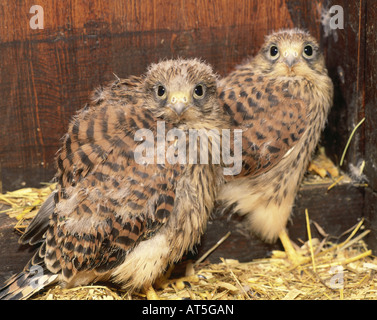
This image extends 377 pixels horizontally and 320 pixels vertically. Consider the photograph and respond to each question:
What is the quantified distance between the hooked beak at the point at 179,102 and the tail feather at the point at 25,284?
1107mm

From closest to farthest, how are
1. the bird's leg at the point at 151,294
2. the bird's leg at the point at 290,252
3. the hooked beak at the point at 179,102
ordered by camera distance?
the hooked beak at the point at 179,102 < the bird's leg at the point at 151,294 < the bird's leg at the point at 290,252

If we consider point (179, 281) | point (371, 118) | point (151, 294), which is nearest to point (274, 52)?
point (371, 118)

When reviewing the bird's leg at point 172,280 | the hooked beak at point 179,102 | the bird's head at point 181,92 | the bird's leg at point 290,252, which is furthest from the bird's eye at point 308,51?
the bird's leg at point 172,280

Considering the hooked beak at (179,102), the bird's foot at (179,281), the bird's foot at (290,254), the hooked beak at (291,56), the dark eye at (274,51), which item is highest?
the dark eye at (274,51)

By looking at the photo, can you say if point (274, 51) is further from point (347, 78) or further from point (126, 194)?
point (126, 194)

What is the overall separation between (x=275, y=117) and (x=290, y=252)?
91 centimetres

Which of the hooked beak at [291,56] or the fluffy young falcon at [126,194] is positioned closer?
the fluffy young falcon at [126,194]

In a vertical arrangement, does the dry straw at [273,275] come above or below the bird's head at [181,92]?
below

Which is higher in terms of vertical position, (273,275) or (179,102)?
(179,102)

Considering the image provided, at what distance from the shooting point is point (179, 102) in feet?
9.94

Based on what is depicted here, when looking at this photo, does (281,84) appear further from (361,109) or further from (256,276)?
(256,276)

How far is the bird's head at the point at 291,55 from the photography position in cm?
355

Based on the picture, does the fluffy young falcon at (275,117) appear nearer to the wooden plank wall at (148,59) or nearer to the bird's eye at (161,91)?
the wooden plank wall at (148,59)
